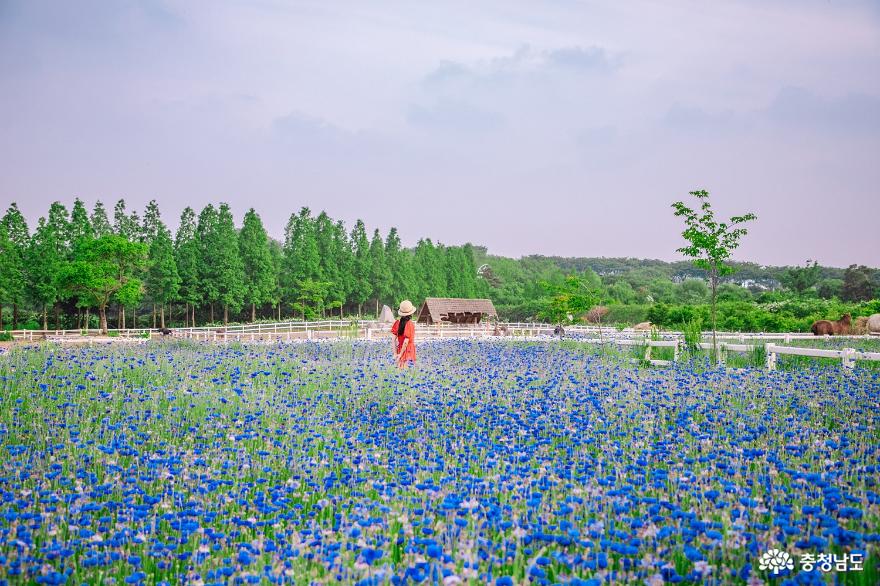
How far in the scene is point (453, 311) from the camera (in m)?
60.4

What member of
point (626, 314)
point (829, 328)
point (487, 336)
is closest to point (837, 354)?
point (829, 328)

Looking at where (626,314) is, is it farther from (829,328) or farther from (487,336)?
(829,328)

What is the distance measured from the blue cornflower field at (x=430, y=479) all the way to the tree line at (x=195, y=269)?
4422 cm

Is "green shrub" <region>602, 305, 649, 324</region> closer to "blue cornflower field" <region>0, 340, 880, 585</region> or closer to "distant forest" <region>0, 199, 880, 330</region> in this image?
"distant forest" <region>0, 199, 880, 330</region>

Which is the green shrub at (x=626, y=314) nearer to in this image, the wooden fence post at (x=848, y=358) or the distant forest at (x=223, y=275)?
the distant forest at (x=223, y=275)

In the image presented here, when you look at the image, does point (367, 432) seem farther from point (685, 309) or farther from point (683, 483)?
point (685, 309)

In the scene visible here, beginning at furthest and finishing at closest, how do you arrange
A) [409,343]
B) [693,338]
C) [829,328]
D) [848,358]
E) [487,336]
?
[487,336], [829,328], [693,338], [409,343], [848,358]

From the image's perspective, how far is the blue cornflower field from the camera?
350cm

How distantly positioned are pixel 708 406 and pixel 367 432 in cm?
403

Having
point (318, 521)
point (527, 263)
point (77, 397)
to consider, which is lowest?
point (318, 521)

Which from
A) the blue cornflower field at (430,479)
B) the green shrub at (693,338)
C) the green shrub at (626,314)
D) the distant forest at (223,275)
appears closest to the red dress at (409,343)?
the blue cornflower field at (430,479)

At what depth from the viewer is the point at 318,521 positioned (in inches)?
182

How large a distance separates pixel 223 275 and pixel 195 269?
2635mm

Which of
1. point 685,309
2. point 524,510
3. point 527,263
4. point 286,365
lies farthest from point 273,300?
point 527,263
